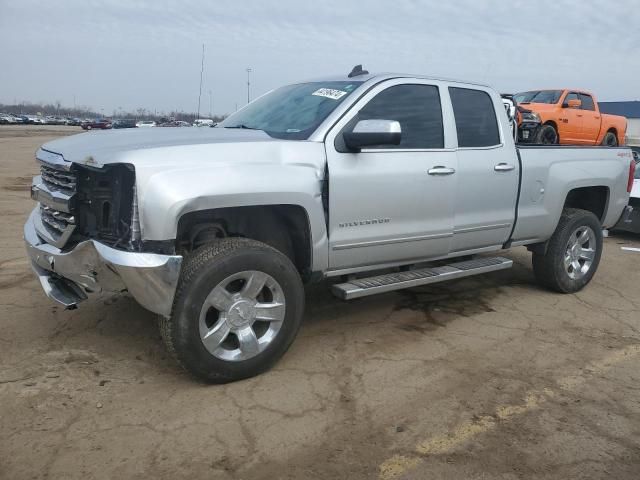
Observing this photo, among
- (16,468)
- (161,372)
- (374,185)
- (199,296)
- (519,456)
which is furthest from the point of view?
(374,185)

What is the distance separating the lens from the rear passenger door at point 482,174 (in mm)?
4543

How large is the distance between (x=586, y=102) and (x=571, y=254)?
353 inches

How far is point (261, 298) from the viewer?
360 cm

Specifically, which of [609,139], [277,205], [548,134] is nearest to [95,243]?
→ [277,205]

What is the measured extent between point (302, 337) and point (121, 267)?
5.55 ft

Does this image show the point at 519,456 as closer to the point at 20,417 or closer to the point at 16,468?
the point at 16,468

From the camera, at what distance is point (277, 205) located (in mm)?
3607

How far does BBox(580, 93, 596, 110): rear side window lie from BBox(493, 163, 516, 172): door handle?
956 centimetres

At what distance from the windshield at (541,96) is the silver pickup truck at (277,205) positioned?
316 inches

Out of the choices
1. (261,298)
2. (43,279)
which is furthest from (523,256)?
(43,279)

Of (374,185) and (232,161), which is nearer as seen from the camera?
(232,161)

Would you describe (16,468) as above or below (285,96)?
below

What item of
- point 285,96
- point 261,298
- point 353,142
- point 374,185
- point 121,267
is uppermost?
point 285,96

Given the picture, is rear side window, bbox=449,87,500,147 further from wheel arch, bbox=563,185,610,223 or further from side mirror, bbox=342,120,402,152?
A: wheel arch, bbox=563,185,610,223
